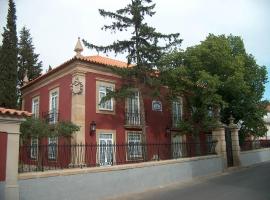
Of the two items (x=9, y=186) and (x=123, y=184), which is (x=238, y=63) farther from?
(x=9, y=186)

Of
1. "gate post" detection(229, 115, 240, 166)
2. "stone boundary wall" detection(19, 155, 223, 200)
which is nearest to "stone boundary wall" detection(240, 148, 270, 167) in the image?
"gate post" detection(229, 115, 240, 166)

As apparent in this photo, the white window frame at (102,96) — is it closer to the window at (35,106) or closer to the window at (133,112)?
the window at (133,112)

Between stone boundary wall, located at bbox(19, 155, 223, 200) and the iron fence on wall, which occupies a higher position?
the iron fence on wall

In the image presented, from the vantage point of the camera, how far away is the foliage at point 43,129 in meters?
17.9

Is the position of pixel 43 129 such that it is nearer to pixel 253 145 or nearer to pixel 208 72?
pixel 208 72

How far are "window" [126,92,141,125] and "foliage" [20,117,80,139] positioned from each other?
449 centimetres

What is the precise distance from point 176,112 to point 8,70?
12498 mm

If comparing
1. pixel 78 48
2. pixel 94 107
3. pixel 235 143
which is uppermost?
pixel 78 48

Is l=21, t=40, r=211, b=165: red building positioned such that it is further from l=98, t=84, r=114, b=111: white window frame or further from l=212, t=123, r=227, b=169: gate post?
l=212, t=123, r=227, b=169: gate post

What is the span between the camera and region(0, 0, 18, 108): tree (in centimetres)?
2423

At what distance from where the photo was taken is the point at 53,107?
2334 cm

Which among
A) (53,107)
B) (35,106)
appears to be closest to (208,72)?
(53,107)

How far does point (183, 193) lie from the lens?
1328 cm

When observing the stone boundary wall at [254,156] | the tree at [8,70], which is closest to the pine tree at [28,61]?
the tree at [8,70]
